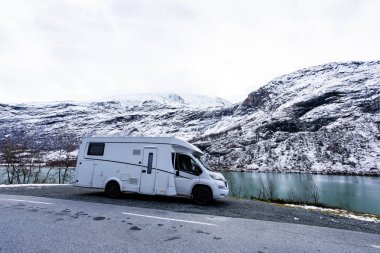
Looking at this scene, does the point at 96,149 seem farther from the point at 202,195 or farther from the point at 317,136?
the point at 317,136

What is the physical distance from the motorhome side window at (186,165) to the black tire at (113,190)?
336cm

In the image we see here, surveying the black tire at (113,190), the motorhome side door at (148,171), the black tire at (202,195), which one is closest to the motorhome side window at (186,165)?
the black tire at (202,195)

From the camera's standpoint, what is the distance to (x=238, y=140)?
15025 centimetres

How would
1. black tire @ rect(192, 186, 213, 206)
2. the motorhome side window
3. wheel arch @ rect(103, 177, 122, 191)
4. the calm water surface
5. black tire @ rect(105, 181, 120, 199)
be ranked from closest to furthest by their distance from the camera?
black tire @ rect(192, 186, 213, 206)
the motorhome side window
wheel arch @ rect(103, 177, 122, 191)
black tire @ rect(105, 181, 120, 199)
the calm water surface

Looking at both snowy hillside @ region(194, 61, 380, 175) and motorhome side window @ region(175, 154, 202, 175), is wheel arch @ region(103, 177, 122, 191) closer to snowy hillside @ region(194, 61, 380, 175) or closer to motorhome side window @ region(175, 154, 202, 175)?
motorhome side window @ region(175, 154, 202, 175)

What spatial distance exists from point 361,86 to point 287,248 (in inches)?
7830

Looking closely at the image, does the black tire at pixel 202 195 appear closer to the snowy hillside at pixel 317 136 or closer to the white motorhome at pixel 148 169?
the white motorhome at pixel 148 169

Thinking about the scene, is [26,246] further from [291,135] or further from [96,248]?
[291,135]

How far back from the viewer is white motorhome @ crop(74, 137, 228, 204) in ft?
41.3

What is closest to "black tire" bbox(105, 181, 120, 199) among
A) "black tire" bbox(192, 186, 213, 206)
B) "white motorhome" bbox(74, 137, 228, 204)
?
"white motorhome" bbox(74, 137, 228, 204)

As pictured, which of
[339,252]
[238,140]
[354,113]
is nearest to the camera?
[339,252]

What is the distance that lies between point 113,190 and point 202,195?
15.2 ft

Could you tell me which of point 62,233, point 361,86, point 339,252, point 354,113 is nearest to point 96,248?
point 62,233

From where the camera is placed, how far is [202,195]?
40.7 feet
